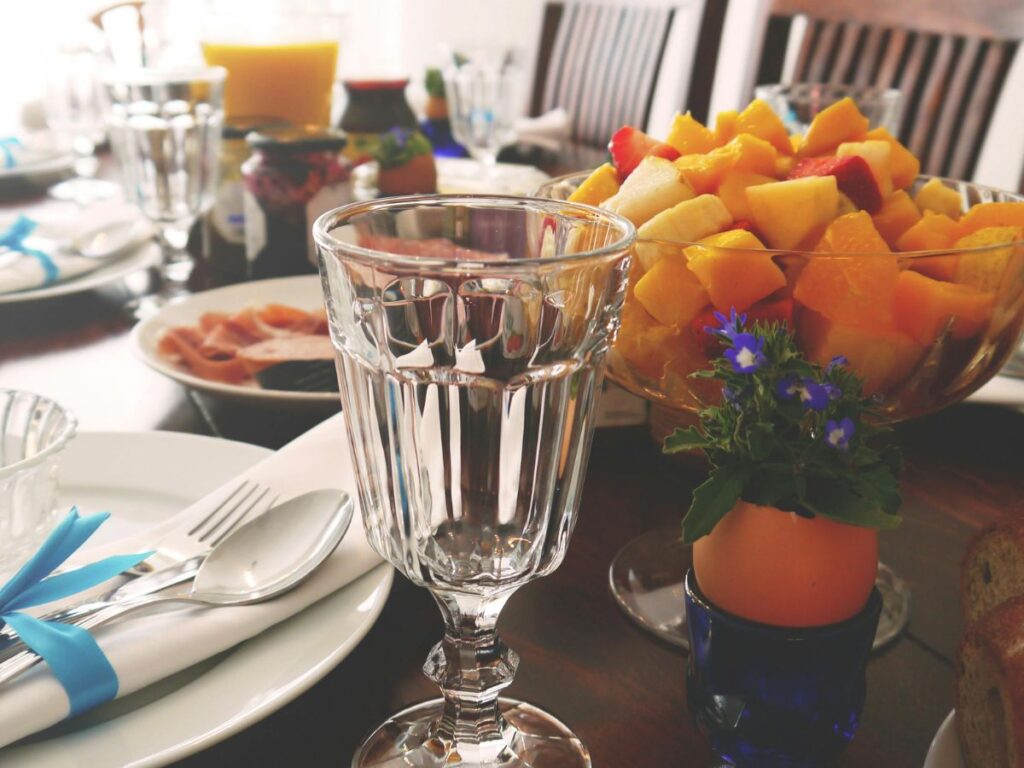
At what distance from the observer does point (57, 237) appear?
101cm

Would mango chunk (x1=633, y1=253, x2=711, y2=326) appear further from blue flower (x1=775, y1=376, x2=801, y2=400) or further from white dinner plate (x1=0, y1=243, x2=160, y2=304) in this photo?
white dinner plate (x1=0, y1=243, x2=160, y2=304)

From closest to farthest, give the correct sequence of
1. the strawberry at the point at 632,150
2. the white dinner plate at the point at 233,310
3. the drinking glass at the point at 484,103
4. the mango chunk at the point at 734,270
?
the mango chunk at the point at 734,270 < the strawberry at the point at 632,150 < the white dinner plate at the point at 233,310 < the drinking glass at the point at 484,103

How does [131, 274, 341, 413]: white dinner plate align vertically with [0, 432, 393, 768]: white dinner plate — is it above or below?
below

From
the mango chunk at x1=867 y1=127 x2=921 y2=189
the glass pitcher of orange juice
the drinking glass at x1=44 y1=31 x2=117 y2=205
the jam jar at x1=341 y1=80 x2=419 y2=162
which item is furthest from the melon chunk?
the drinking glass at x1=44 y1=31 x2=117 y2=205

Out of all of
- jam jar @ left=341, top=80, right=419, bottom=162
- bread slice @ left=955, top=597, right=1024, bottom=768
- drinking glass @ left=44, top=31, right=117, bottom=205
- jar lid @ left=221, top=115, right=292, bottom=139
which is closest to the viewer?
bread slice @ left=955, top=597, right=1024, bottom=768

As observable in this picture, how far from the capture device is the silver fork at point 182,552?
0.40 meters

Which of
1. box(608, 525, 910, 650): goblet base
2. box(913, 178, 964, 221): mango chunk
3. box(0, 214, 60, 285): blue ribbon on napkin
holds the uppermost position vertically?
box(913, 178, 964, 221): mango chunk

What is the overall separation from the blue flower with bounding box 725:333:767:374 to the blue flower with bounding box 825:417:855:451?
1.3 inches

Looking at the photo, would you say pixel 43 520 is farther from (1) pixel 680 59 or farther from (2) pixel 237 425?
(1) pixel 680 59

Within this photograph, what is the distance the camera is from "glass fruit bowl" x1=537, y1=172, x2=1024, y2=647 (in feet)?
1.46

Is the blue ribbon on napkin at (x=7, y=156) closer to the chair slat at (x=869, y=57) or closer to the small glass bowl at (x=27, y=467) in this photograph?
the small glass bowl at (x=27, y=467)

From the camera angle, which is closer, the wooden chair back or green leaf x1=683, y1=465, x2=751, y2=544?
green leaf x1=683, y1=465, x2=751, y2=544

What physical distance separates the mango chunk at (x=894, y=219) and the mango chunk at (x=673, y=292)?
0.36 ft

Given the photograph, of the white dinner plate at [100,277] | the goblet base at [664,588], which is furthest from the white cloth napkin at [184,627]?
the white dinner plate at [100,277]
